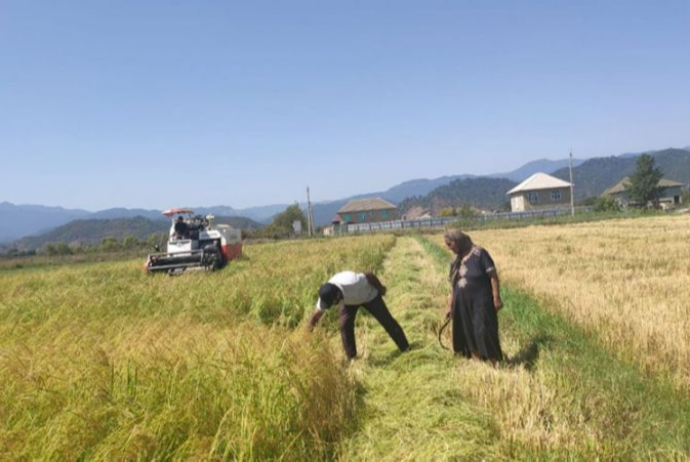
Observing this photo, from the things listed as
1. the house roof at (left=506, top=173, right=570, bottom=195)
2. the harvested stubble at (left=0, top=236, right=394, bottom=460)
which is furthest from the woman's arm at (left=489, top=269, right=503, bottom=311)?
the house roof at (left=506, top=173, right=570, bottom=195)

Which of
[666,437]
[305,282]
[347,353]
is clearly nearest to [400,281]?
[305,282]

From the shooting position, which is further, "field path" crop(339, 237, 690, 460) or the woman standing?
the woman standing

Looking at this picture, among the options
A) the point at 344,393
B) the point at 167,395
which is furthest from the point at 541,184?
the point at 167,395

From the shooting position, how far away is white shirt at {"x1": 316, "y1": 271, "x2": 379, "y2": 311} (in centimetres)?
538

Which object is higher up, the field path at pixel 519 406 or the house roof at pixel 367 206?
the house roof at pixel 367 206

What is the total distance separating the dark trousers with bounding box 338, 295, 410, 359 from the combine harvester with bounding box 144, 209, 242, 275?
1015cm

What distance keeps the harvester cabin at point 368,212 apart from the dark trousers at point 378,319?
3415 inches

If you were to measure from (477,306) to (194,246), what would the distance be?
43.9 feet

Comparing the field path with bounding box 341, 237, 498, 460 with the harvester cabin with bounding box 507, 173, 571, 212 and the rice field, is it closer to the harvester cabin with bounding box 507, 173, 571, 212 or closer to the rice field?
the rice field

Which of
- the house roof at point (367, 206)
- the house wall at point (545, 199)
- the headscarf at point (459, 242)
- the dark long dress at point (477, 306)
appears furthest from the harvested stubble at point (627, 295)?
the house roof at point (367, 206)

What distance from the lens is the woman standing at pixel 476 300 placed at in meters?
4.90

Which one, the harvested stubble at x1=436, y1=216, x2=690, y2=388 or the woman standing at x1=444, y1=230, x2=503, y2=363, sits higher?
the woman standing at x1=444, y1=230, x2=503, y2=363

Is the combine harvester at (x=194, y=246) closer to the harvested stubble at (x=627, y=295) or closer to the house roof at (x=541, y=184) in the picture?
the harvested stubble at (x=627, y=295)

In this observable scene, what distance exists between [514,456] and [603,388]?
1459 mm
